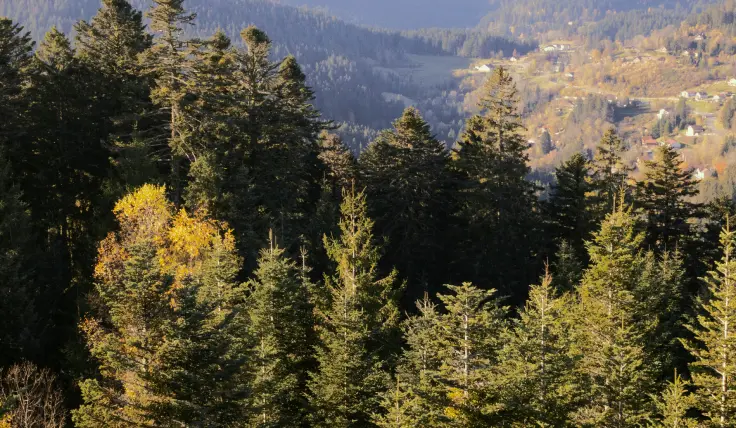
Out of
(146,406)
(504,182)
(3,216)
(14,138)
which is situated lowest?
(146,406)

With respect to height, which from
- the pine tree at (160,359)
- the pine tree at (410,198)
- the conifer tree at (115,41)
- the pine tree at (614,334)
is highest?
the conifer tree at (115,41)

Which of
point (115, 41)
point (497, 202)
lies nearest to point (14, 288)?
point (115, 41)

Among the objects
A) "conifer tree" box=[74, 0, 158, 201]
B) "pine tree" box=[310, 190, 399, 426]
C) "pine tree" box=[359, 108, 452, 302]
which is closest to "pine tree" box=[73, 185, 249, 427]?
"pine tree" box=[310, 190, 399, 426]

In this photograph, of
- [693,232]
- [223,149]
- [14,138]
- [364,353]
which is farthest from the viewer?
[693,232]

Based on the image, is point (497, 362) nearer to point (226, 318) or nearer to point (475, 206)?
Answer: point (226, 318)

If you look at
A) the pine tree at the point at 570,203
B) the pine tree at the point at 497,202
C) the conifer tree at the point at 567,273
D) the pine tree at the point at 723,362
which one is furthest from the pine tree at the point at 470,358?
the pine tree at the point at 570,203

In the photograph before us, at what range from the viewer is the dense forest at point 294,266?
1928cm

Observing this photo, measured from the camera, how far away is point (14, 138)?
37781mm

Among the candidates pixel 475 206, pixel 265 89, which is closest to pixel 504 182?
pixel 475 206

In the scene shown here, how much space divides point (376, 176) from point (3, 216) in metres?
26.7

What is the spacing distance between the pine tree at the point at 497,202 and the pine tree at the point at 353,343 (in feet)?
72.7

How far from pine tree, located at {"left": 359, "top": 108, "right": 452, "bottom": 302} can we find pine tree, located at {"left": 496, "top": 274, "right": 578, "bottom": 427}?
24.5 metres

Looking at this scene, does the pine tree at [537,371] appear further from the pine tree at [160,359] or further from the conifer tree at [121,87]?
the conifer tree at [121,87]

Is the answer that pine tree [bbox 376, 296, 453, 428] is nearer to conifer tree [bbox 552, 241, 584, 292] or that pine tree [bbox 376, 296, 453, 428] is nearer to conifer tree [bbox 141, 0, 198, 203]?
conifer tree [bbox 141, 0, 198, 203]
